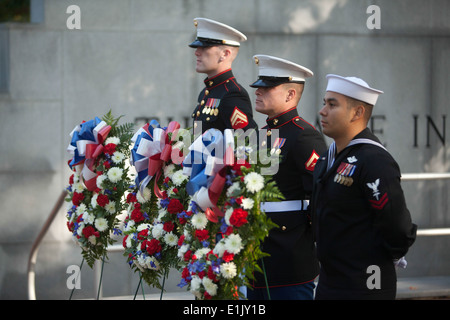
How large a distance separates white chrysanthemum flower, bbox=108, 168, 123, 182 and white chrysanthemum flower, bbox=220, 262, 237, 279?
135cm

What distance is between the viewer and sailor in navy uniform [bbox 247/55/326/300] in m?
3.81

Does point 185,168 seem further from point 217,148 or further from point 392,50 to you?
point 392,50

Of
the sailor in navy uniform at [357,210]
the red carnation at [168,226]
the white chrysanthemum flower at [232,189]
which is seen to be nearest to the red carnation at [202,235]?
the white chrysanthemum flower at [232,189]

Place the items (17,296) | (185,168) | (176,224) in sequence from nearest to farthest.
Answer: (185,168)
(176,224)
(17,296)

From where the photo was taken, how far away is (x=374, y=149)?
122 inches

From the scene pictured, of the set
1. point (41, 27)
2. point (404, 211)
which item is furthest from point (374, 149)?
point (41, 27)

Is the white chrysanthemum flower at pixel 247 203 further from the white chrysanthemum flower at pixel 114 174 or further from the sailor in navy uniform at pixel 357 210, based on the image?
the white chrysanthemum flower at pixel 114 174

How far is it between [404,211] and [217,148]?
0.85 metres

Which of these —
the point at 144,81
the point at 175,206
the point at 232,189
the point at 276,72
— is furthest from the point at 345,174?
the point at 144,81

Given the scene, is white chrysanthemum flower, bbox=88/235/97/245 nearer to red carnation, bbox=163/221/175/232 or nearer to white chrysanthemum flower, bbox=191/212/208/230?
red carnation, bbox=163/221/175/232

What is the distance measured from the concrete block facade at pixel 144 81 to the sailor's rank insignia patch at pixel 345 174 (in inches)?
156

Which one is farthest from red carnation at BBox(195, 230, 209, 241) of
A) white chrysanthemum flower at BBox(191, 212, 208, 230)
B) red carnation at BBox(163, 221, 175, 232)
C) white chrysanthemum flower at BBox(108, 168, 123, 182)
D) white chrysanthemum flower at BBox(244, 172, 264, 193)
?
white chrysanthemum flower at BBox(108, 168, 123, 182)

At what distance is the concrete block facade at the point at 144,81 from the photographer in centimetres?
686

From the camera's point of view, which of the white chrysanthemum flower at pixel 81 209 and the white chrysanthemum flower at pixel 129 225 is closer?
the white chrysanthemum flower at pixel 129 225
